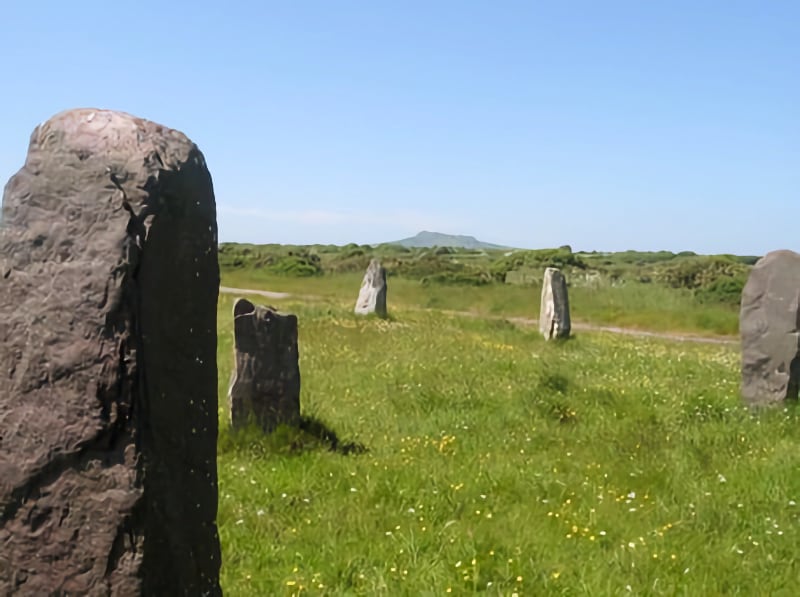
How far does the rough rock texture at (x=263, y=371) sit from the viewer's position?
9.20 m

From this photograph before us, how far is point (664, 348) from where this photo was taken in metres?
20.2

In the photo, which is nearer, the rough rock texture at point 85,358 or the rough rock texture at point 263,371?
the rough rock texture at point 85,358

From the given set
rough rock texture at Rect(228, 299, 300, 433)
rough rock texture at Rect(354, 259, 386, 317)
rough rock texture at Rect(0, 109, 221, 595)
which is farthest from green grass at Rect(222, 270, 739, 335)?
rough rock texture at Rect(0, 109, 221, 595)

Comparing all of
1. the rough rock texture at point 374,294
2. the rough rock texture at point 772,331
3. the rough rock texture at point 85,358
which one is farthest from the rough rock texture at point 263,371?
the rough rock texture at point 374,294

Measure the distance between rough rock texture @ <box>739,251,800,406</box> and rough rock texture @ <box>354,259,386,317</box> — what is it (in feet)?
37.7

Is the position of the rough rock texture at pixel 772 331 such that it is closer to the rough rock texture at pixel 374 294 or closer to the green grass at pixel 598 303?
the rough rock texture at pixel 374 294

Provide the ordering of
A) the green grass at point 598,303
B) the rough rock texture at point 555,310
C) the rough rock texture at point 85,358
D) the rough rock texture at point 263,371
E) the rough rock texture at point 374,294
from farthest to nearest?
the green grass at point 598,303, the rough rock texture at point 374,294, the rough rock texture at point 555,310, the rough rock texture at point 263,371, the rough rock texture at point 85,358

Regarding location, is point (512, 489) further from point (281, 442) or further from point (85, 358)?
point (85, 358)

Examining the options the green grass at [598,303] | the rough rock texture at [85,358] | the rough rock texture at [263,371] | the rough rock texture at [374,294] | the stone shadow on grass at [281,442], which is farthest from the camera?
the green grass at [598,303]

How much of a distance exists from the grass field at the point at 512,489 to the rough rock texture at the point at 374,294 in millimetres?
8201

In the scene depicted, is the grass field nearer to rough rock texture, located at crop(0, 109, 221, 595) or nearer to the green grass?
rough rock texture, located at crop(0, 109, 221, 595)

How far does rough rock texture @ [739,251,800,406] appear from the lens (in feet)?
38.5

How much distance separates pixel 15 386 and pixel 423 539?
3.59 m

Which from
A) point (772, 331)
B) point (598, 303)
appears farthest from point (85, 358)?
point (598, 303)
